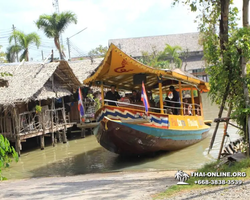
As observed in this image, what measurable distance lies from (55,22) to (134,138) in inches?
817

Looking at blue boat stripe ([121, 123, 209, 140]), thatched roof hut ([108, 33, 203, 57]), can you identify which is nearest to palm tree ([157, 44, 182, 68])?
thatched roof hut ([108, 33, 203, 57])

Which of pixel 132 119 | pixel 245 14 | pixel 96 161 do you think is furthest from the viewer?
pixel 96 161

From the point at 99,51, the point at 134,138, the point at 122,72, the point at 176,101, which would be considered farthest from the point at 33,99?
the point at 99,51

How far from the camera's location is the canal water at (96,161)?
9914mm

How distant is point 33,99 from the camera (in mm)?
14016

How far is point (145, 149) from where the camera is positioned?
1038cm

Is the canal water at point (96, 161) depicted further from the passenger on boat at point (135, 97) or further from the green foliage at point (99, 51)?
the green foliage at point (99, 51)

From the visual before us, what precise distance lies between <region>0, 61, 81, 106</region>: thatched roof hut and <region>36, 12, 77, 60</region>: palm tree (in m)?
11.2

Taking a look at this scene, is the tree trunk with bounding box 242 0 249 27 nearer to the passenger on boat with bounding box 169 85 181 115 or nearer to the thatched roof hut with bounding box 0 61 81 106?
the passenger on boat with bounding box 169 85 181 115

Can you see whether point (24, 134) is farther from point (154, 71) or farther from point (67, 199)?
point (67, 199)

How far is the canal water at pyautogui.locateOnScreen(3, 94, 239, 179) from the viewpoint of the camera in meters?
9.91

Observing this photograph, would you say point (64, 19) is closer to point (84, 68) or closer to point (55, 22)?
point (55, 22)

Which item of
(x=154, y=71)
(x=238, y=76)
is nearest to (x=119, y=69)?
(x=154, y=71)

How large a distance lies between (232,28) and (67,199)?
4.94 m
